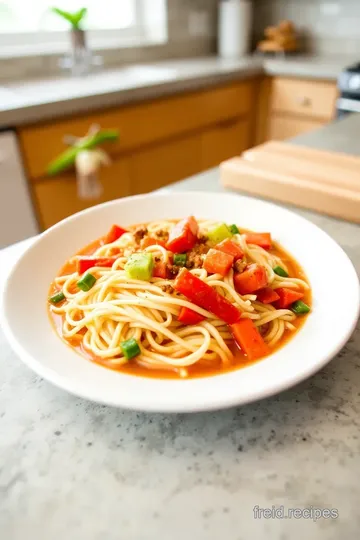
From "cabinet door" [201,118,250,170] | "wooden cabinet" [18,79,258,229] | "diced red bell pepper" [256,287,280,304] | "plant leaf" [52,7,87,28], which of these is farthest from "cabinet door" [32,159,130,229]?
"diced red bell pepper" [256,287,280,304]

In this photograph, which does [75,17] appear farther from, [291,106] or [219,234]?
[219,234]

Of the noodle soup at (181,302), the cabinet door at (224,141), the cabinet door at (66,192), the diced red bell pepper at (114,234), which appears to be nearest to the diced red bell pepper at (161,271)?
the noodle soup at (181,302)

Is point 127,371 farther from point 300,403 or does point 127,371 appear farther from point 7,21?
point 7,21

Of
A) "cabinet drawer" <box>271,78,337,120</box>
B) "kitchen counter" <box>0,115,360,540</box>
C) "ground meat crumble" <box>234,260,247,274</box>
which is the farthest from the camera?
"cabinet drawer" <box>271,78,337,120</box>

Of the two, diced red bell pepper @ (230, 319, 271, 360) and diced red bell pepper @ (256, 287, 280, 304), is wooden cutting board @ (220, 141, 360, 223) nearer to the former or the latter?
diced red bell pepper @ (256, 287, 280, 304)

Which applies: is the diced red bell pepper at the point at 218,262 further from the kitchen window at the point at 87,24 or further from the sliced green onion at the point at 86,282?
the kitchen window at the point at 87,24

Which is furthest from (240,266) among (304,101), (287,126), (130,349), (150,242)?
(287,126)
